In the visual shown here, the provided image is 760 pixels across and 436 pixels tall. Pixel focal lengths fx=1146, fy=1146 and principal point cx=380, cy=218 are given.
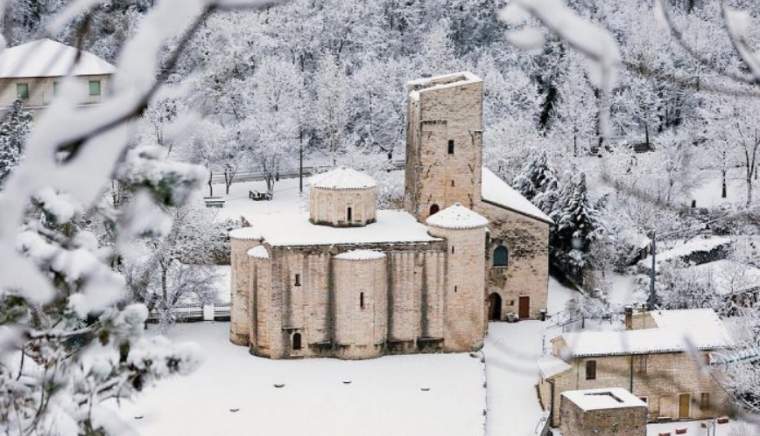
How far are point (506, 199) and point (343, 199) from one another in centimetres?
512

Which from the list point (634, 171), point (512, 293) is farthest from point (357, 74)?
point (512, 293)

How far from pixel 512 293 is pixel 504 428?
6.90m

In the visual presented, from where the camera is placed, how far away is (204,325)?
89.9ft

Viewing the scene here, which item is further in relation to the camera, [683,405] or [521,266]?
[521,266]

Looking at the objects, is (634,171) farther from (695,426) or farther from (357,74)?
(695,426)

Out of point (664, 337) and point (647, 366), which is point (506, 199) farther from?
point (647, 366)

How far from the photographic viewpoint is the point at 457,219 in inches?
997

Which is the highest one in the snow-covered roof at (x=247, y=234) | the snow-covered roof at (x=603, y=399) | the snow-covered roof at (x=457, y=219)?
the snow-covered roof at (x=457, y=219)

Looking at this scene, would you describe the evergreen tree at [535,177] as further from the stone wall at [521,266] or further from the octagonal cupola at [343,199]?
the octagonal cupola at [343,199]

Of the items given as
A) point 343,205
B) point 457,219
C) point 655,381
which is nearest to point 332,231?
point 343,205

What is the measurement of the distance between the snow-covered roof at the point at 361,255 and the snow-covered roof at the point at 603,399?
16.5ft

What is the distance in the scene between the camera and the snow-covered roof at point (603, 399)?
22.2 meters

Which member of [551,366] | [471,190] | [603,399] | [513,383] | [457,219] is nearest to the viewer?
[603,399]

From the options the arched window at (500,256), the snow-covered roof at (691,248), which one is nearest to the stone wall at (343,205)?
the arched window at (500,256)
